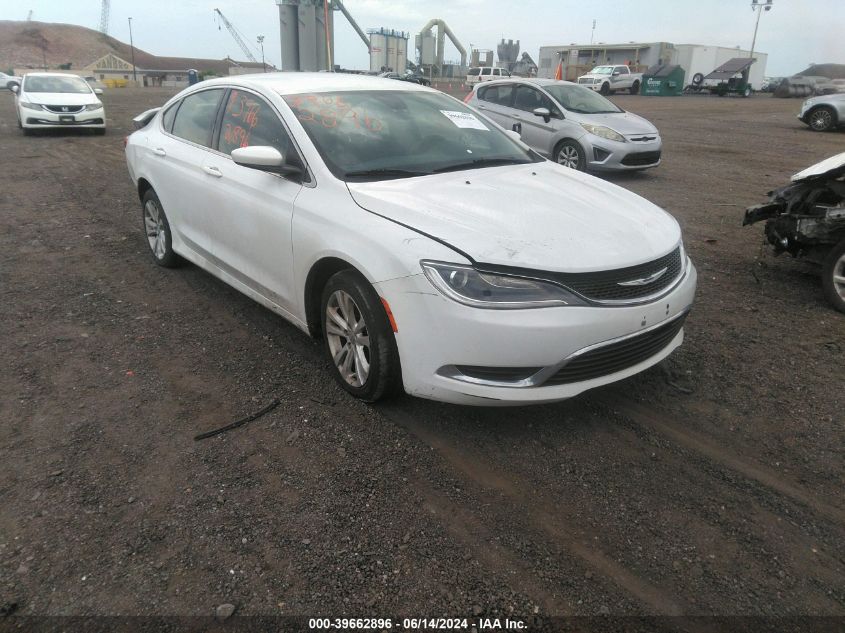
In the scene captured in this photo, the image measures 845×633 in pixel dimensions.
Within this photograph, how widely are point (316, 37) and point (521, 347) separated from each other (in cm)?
3347

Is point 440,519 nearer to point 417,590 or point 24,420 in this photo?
point 417,590

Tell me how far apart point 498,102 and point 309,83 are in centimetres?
812

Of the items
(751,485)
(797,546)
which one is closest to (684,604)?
(797,546)

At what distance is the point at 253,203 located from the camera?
3.95 m

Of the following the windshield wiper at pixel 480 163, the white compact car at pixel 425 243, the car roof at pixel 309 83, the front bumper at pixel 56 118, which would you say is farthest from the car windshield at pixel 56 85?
the windshield wiper at pixel 480 163

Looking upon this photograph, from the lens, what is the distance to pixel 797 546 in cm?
250

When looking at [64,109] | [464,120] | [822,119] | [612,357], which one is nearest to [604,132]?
[464,120]

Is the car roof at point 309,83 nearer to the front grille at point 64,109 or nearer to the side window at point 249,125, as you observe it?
the side window at point 249,125

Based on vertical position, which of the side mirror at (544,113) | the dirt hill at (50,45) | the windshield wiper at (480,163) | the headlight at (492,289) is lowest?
the headlight at (492,289)

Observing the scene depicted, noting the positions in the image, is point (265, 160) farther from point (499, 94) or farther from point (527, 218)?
point (499, 94)

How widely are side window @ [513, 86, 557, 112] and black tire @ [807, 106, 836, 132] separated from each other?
11096 mm

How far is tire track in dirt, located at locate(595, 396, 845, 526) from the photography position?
8.97ft

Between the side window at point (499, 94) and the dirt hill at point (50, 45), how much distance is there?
130124mm

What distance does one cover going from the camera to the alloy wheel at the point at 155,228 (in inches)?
218
